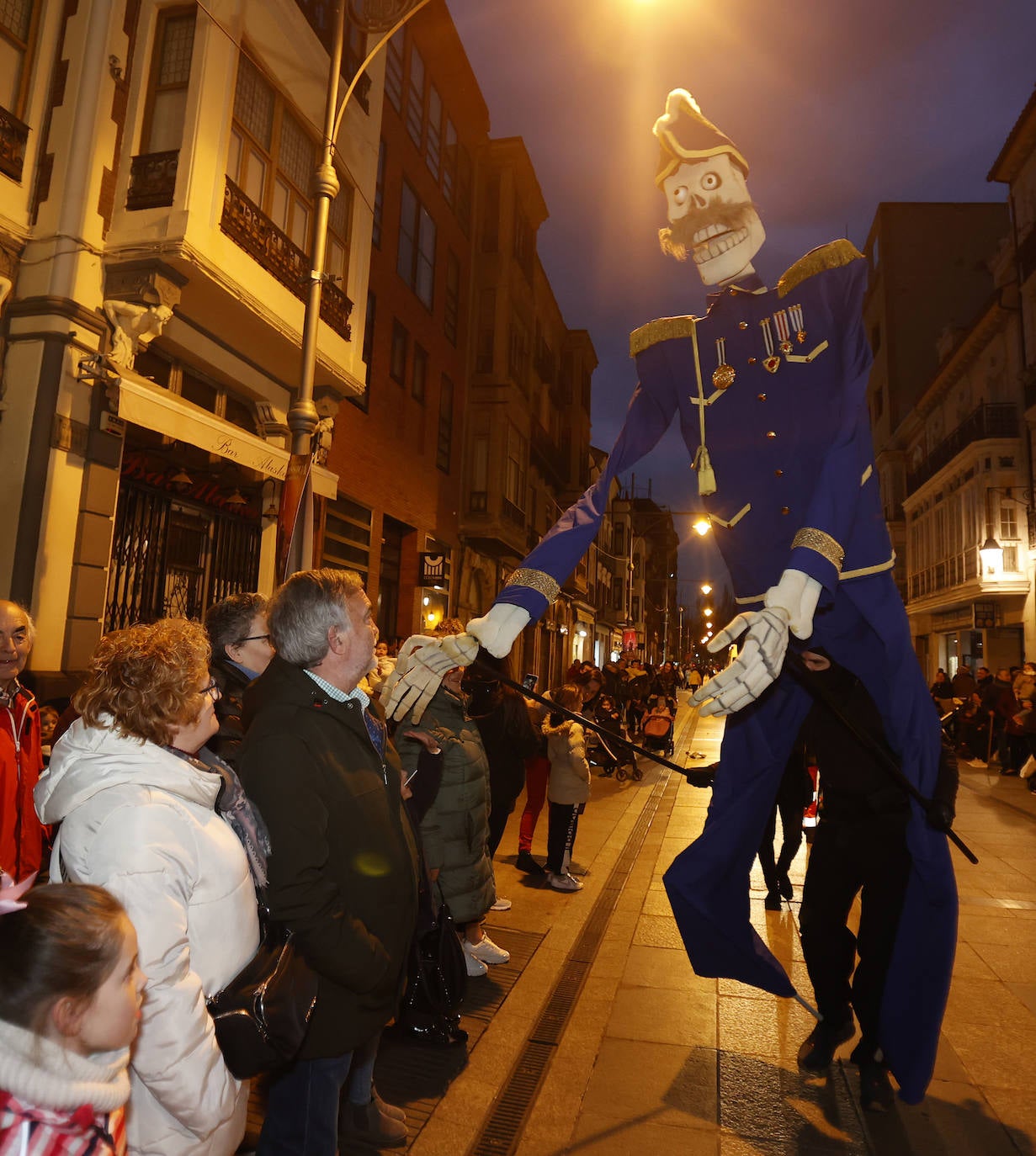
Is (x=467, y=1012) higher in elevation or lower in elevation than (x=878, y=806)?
lower

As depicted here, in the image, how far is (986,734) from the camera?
1617cm

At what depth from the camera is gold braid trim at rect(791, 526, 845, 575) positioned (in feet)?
8.99

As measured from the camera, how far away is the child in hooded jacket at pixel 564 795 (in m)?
6.69

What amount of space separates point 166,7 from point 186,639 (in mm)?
10533

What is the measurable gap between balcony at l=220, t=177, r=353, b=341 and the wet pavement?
735 cm

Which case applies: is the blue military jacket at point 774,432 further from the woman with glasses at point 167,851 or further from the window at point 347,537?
the window at point 347,537

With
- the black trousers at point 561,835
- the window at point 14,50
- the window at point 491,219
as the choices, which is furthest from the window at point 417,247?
the black trousers at point 561,835

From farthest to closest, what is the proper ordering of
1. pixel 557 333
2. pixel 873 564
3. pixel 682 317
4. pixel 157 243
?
pixel 557 333
pixel 157 243
pixel 682 317
pixel 873 564

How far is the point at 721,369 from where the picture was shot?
330cm

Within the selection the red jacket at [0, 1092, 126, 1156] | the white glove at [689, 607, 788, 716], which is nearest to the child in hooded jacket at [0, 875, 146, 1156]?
the red jacket at [0, 1092, 126, 1156]

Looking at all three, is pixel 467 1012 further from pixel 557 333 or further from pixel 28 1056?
pixel 557 333

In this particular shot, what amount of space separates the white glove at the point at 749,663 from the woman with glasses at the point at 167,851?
1396mm

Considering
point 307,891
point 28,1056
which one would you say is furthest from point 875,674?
point 28,1056

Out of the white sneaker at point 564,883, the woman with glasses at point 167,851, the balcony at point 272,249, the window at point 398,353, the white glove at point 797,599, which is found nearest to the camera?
the woman with glasses at point 167,851
